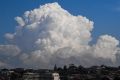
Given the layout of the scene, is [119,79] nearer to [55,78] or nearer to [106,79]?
[106,79]

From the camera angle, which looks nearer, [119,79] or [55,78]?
[119,79]

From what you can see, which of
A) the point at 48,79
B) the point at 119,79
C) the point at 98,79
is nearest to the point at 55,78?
the point at 48,79

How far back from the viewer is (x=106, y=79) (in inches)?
7077

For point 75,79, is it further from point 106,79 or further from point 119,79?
point 119,79

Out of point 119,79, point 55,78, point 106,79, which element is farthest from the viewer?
point 55,78

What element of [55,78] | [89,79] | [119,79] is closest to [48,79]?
[55,78]

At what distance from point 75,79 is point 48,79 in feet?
40.6

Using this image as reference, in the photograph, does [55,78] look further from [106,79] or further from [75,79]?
[106,79]

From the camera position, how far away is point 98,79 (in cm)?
19775

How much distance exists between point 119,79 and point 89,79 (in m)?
31.9

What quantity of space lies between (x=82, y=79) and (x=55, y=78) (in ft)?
40.7

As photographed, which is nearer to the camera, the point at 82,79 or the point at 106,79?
the point at 106,79

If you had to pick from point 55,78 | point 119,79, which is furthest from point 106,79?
point 55,78

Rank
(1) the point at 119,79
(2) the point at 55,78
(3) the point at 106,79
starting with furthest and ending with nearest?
1. (2) the point at 55,78
2. (3) the point at 106,79
3. (1) the point at 119,79
